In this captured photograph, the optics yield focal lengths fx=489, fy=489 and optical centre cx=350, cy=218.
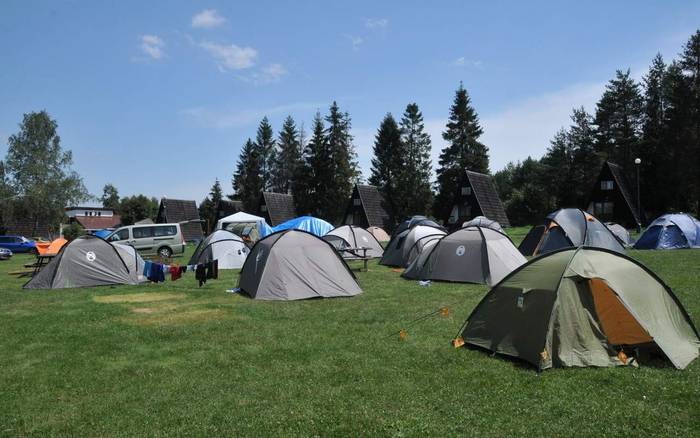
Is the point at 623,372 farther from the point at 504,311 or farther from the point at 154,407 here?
the point at 154,407

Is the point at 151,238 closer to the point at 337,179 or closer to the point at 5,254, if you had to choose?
the point at 5,254

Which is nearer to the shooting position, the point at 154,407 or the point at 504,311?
the point at 154,407

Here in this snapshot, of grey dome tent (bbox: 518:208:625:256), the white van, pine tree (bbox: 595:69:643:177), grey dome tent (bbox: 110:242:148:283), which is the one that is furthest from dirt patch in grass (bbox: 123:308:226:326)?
pine tree (bbox: 595:69:643:177)

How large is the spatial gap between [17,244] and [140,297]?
91.3ft

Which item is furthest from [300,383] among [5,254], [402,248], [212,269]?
[5,254]

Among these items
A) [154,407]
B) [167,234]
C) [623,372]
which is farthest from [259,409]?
[167,234]

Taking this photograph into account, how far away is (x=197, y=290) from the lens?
13.6 meters

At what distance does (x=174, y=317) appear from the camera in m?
10.1

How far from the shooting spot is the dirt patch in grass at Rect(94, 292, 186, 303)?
40.1 feet

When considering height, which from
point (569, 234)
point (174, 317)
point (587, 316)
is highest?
point (569, 234)

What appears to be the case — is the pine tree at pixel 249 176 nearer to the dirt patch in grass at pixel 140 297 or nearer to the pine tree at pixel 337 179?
the pine tree at pixel 337 179

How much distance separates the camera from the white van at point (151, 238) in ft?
83.5

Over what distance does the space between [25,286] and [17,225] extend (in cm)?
3682

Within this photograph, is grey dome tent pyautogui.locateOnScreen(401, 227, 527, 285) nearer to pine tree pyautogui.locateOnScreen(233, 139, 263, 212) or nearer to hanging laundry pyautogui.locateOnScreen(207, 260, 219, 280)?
hanging laundry pyautogui.locateOnScreen(207, 260, 219, 280)
